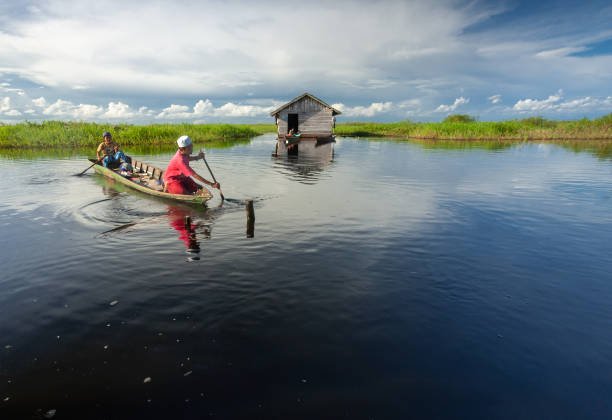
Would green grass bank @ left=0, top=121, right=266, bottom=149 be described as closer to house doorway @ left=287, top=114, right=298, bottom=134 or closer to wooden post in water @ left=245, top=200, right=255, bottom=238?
house doorway @ left=287, top=114, right=298, bottom=134

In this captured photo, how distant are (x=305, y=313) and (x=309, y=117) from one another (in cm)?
3507

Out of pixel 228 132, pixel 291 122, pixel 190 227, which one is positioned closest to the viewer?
pixel 190 227

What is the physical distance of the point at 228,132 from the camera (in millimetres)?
43094

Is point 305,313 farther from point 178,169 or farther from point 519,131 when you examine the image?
point 519,131

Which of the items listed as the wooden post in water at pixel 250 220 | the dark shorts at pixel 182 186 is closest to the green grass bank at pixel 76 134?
the dark shorts at pixel 182 186

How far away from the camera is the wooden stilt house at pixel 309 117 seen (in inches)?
1421

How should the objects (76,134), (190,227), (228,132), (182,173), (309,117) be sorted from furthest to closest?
(228,132) → (309,117) → (76,134) → (182,173) → (190,227)

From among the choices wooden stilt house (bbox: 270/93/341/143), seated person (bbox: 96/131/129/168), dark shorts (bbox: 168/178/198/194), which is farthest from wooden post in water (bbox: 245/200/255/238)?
wooden stilt house (bbox: 270/93/341/143)

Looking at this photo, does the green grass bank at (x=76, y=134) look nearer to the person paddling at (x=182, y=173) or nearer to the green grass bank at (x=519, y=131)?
the person paddling at (x=182, y=173)

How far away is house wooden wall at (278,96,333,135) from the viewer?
119 ft

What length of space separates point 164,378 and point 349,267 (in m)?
3.25

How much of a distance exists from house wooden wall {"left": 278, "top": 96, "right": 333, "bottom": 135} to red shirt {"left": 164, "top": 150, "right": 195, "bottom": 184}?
29.3m

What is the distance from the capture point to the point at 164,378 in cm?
302

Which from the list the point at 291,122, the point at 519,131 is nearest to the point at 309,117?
the point at 291,122
